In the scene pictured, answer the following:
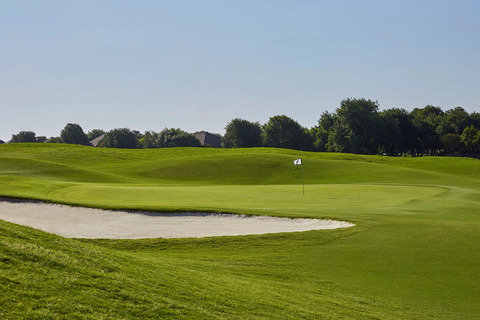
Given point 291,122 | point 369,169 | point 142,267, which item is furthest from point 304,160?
point 291,122

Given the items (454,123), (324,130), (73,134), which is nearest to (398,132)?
(324,130)

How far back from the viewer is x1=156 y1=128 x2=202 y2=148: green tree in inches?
5551

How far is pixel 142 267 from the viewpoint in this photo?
30.3ft

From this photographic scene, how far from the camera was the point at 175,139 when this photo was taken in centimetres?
14175

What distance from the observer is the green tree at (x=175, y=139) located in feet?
463

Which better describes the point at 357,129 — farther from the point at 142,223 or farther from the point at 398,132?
the point at 142,223

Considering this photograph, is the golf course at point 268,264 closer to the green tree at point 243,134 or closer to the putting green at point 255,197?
the putting green at point 255,197

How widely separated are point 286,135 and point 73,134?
8638cm

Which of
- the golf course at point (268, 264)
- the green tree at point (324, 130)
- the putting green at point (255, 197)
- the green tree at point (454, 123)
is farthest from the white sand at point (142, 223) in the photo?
the green tree at point (454, 123)

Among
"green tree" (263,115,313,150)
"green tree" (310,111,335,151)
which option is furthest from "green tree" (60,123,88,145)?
"green tree" (310,111,335,151)

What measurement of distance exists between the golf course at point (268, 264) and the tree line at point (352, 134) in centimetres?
7780

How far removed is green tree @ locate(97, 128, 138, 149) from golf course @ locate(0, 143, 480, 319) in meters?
121

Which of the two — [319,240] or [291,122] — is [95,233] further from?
[291,122]

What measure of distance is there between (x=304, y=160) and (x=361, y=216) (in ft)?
127
